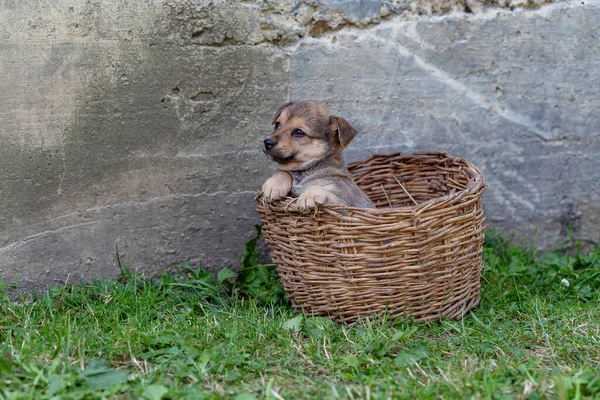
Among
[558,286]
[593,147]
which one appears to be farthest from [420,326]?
[593,147]

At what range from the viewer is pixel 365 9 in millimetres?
5355

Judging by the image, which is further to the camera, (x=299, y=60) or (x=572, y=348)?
(x=299, y=60)

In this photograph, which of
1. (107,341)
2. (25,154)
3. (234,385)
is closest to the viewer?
(234,385)

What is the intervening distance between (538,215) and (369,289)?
7.20 feet

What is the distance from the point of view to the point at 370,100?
5.52m

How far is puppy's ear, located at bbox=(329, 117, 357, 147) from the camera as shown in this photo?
16.0 feet

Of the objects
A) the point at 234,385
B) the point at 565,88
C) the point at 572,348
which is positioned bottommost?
the point at 572,348

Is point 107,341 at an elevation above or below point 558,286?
above

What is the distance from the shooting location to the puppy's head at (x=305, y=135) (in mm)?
4836

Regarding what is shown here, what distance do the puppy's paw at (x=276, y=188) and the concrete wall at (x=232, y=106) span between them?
2.14 ft

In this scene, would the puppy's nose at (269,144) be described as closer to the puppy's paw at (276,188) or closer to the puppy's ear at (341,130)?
the puppy's paw at (276,188)

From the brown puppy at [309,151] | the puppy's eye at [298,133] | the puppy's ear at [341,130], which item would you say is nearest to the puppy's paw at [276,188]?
the brown puppy at [309,151]

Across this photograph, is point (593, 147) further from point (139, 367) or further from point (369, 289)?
point (139, 367)

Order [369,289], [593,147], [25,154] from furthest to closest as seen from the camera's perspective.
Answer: [593,147] < [25,154] < [369,289]
